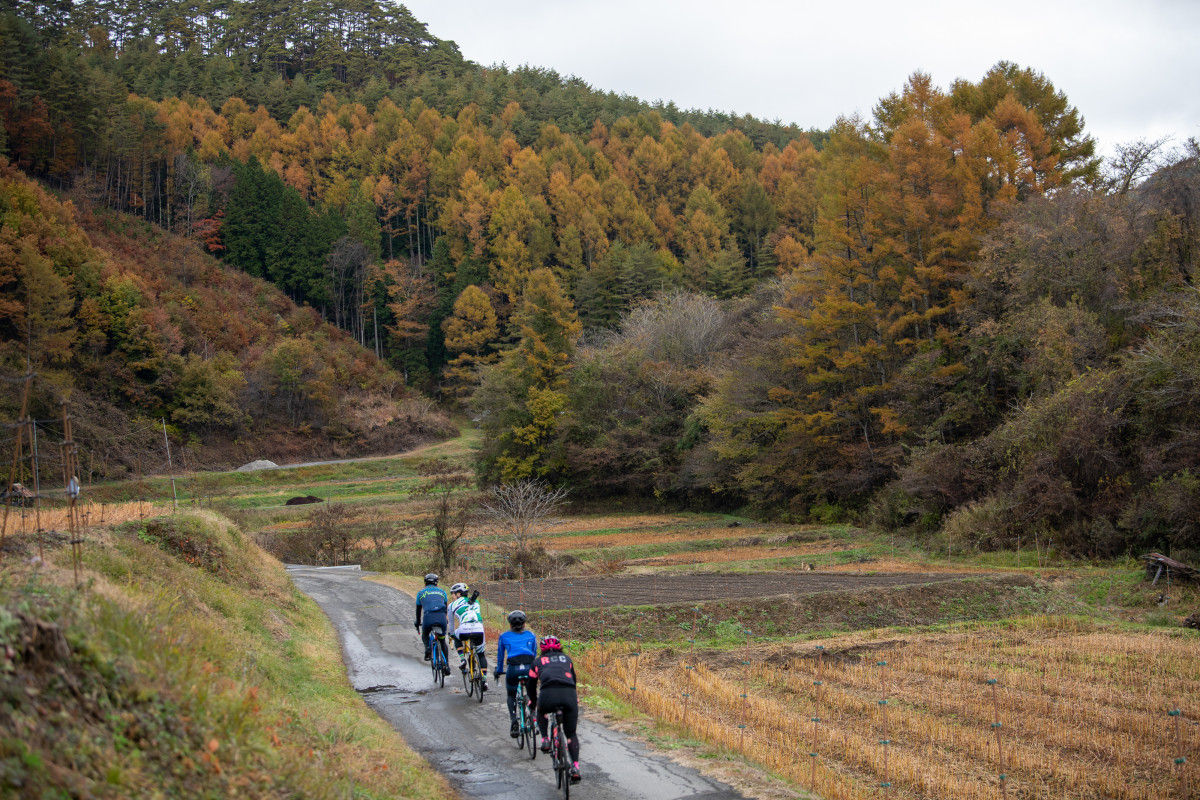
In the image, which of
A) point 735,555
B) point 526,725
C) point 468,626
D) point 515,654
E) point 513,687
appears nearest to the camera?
point 526,725

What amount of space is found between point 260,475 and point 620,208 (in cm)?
5700

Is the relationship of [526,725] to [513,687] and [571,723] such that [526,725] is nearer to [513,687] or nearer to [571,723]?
[513,687]

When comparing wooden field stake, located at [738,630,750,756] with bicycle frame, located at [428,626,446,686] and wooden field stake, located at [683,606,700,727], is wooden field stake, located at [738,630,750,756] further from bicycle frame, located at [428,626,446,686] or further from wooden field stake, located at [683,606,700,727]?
bicycle frame, located at [428,626,446,686]

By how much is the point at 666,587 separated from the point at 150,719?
68.6 ft

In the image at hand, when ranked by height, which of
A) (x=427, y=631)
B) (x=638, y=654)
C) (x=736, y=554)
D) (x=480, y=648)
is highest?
(x=480, y=648)

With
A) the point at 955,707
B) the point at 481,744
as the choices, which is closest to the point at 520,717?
the point at 481,744

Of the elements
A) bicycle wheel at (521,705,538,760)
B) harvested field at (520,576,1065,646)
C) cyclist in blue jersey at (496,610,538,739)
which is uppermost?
cyclist in blue jersey at (496,610,538,739)

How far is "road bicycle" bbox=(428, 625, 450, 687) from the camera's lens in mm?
14094

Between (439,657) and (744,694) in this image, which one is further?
(439,657)

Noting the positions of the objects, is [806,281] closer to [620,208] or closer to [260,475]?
[260,475]

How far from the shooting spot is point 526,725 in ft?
33.3

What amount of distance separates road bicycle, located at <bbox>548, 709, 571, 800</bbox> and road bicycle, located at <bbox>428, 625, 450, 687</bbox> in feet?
18.4

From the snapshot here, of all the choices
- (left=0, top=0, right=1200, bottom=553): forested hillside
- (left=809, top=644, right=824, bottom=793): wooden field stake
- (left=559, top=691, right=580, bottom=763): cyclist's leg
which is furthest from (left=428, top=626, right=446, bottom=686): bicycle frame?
(left=0, top=0, right=1200, bottom=553): forested hillside

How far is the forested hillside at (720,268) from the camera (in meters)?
30.8
